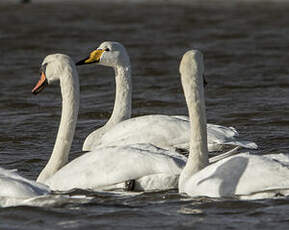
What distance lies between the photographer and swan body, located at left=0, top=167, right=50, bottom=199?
7363 millimetres

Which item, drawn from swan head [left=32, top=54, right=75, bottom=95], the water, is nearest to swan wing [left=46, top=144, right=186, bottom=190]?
the water

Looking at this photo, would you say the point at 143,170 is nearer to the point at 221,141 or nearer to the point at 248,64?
the point at 221,141

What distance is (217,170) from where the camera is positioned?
760 centimetres

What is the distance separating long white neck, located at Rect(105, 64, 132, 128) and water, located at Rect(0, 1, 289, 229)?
0.58 m

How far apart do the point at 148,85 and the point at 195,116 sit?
8.54 meters

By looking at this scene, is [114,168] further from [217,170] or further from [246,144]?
[246,144]

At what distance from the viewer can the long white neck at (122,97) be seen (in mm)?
11406

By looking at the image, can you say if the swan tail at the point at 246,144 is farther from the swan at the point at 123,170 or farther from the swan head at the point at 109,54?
the swan head at the point at 109,54

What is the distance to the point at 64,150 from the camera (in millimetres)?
8891

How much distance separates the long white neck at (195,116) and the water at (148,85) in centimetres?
30

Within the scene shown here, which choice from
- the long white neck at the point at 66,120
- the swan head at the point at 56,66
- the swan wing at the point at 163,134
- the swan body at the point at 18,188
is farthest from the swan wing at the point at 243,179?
the swan wing at the point at 163,134

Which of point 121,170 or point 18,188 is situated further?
point 121,170

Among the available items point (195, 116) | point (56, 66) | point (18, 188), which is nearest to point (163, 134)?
point (56, 66)

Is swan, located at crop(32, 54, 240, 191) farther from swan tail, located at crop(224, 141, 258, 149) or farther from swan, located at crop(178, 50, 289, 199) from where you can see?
swan tail, located at crop(224, 141, 258, 149)
